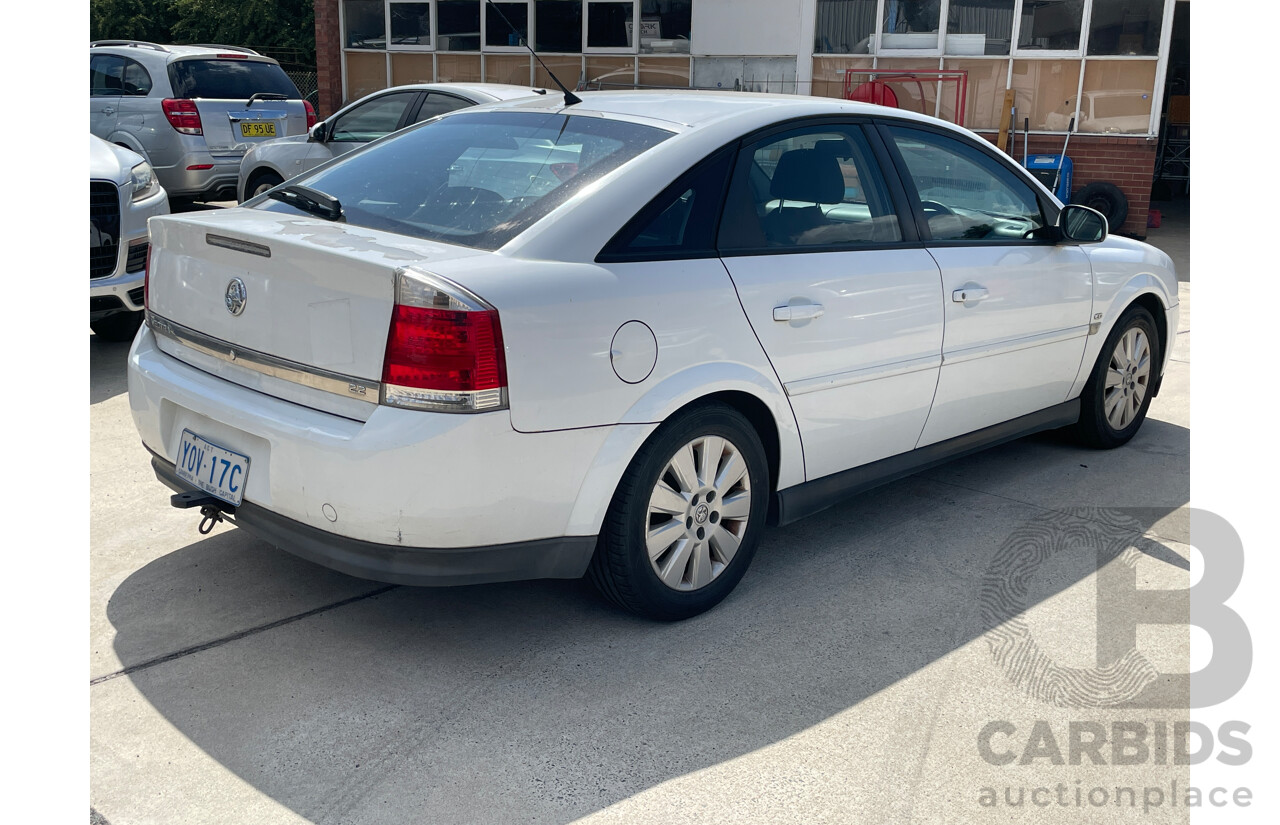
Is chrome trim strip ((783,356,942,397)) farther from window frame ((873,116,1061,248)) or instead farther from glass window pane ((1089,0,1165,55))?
glass window pane ((1089,0,1165,55))

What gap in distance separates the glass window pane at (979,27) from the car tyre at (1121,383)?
33.5 ft

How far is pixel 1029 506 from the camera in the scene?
475 centimetres

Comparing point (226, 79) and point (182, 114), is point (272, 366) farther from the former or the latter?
point (226, 79)

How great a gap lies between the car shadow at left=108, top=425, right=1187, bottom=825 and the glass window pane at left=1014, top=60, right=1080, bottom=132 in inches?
456

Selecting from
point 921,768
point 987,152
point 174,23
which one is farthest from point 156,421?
point 174,23

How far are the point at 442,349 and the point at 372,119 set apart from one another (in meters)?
7.51

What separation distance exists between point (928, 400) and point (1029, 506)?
89 centimetres

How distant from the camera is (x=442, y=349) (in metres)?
2.86

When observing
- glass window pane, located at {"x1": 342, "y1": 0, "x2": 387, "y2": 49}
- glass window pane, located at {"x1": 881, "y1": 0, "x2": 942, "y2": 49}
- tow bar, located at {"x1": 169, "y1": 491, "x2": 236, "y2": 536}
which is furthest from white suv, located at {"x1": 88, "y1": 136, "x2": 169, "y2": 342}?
glass window pane, located at {"x1": 342, "y1": 0, "x2": 387, "y2": 49}

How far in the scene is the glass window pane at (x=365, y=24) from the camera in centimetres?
1828

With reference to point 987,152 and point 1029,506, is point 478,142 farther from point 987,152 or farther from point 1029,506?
point 1029,506

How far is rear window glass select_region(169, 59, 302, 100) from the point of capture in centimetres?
1163

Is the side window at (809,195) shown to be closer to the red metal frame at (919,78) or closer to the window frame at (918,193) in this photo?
the window frame at (918,193)

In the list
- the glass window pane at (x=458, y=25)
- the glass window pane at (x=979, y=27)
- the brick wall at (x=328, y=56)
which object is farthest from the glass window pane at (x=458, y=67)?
the glass window pane at (x=979, y=27)
